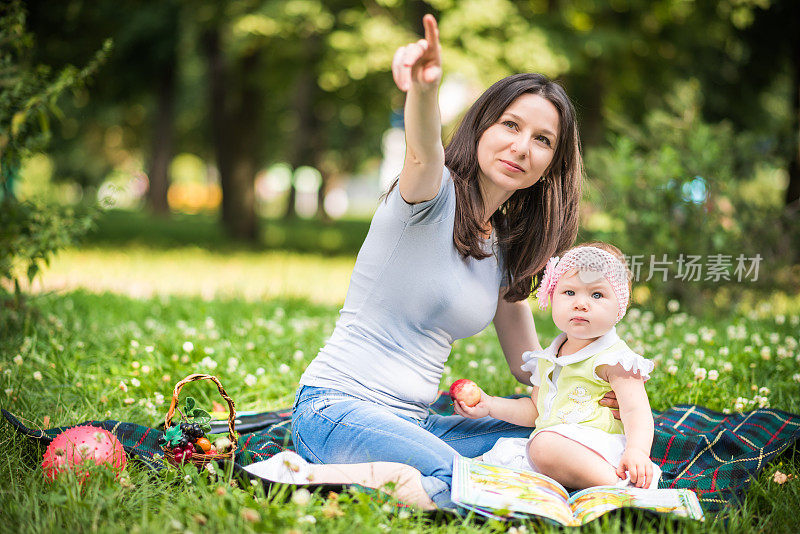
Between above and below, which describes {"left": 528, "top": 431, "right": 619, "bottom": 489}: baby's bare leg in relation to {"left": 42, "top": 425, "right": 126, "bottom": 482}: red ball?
above

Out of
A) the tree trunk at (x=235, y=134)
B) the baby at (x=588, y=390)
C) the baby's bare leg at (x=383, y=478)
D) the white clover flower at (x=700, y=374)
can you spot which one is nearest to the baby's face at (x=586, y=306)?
the baby at (x=588, y=390)

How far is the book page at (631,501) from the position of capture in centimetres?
247

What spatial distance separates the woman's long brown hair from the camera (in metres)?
2.85

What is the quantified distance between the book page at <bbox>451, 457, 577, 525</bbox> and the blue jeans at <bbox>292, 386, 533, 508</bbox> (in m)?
0.07

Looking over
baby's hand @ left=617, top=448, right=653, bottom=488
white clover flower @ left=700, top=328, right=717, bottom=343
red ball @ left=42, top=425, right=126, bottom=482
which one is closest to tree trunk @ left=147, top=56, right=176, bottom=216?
white clover flower @ left=700, top=328, right=717, bottom=343

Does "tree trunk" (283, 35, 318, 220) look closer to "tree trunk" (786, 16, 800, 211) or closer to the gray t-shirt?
"tree trunk" (786, 16, 800, 211)

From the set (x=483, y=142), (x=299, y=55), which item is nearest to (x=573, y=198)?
(x=483, y=142)

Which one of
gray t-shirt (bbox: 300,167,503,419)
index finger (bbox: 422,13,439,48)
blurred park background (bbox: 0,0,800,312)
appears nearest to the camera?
index finger (bbox: 422,13,439,48)

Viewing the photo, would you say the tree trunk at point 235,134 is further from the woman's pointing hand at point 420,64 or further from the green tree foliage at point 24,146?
the woman's pointing hand at point 420,64

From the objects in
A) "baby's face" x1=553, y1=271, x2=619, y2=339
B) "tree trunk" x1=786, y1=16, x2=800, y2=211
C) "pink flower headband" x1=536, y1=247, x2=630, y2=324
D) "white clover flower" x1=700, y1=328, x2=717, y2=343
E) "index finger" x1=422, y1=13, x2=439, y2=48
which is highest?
"tree trunk" x1=786, y1=16, x2=800, y2=211

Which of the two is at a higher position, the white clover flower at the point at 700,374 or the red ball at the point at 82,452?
the white clover flower at the point at 700,374

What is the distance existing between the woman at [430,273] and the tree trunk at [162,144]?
14.1m

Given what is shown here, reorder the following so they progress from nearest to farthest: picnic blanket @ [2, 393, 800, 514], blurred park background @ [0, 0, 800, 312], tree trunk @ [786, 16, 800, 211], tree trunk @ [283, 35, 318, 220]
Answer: picnic blanket @ [2, 393, 800, 514], blurred park background @ [0, 0, 800, 312], tree trunk @ [786, 16, 800, 211], tree trunk @ [283, 35, 318, 220]

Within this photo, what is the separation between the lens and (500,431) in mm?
3221
